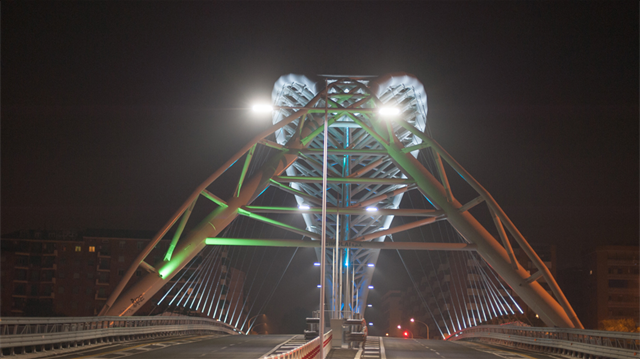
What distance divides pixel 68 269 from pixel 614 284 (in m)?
85.0

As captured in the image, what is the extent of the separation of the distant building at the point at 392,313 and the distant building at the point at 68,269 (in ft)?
194

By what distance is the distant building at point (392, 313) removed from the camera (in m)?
145

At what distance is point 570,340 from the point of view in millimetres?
28984

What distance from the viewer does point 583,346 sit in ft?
83.3

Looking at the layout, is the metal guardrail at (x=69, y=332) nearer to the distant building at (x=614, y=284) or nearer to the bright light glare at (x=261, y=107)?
the bright light glare at (x=261, y=107)

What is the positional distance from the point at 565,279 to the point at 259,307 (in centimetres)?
6541

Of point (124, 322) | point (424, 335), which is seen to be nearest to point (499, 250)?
point (124, 322)

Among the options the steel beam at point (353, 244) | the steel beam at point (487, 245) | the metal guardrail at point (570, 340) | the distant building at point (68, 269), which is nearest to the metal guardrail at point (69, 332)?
the steel beam at point (353, 244)

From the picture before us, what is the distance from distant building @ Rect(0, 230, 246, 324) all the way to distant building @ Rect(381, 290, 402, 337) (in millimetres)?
59189

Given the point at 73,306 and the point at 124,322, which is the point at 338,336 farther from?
the point at 73,306

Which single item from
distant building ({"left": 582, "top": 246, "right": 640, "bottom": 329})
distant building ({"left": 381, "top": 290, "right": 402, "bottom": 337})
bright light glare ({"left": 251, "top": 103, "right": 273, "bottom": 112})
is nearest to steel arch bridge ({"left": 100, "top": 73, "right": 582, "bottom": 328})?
bright light glare ({"left": 251, "top": 103, "right": 273, "bottom": 112})

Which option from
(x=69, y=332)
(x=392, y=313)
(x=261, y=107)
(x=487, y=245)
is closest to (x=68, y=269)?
(x=392, y=313)

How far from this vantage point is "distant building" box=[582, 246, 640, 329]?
315 feet

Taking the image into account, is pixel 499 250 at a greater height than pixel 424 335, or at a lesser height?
greater
